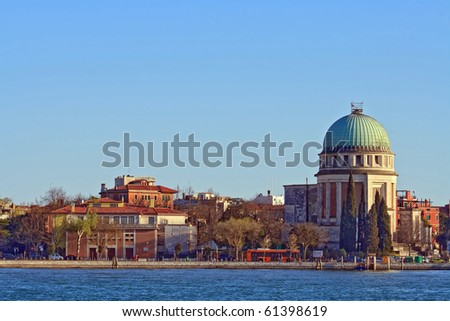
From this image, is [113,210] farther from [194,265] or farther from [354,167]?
[354,167]

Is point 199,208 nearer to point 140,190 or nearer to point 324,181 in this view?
point 140,190

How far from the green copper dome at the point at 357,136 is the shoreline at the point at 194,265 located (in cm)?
1852

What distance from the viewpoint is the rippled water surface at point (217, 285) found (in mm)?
82312

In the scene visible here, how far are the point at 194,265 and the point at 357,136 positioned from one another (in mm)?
27279

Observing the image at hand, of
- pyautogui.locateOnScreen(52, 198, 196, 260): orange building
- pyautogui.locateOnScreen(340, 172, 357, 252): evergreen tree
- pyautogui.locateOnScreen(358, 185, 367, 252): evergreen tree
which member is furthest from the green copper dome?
pyautogui.locateOnScreen(52, 198, 196, 260): orange building

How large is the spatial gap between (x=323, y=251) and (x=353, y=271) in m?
14.0

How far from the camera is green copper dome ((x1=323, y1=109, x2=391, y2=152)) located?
14175 centimetres

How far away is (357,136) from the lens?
14225 centimetres

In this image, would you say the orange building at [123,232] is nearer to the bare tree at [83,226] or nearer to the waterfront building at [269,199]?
the bare tree at [83,226]

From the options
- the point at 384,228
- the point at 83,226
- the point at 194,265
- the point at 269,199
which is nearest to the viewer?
the point at 194,265

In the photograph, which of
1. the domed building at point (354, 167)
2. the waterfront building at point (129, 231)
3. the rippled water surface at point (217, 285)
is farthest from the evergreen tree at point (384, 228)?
the waterfront building at point (129, 231)

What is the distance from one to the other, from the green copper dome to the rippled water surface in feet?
80.9

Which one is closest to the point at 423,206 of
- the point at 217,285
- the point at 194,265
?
the point at 194,265
